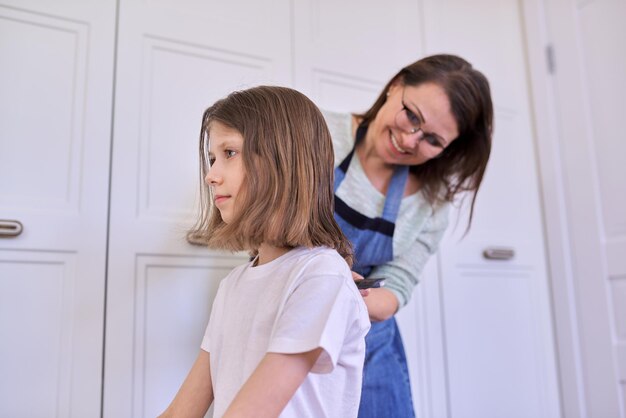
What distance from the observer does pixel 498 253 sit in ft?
6.10

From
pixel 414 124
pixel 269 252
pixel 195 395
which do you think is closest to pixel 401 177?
pixel 414 124

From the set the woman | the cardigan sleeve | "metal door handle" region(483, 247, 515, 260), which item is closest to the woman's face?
the woman

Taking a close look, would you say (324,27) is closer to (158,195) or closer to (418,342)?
(158,195)

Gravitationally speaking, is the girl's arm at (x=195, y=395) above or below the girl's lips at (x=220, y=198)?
below

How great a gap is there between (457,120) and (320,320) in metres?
0.67

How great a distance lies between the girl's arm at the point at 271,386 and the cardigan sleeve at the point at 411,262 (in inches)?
20.7

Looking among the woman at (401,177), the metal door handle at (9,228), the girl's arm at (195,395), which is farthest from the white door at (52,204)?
the woman at (401,177)

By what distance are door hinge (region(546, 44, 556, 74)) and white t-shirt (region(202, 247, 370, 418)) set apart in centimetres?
150

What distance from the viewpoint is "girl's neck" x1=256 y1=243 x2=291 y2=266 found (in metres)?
0.85

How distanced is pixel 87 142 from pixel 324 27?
0.72 metres

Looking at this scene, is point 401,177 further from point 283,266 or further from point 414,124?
point 283,266

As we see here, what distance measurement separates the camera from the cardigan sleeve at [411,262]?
1.22m

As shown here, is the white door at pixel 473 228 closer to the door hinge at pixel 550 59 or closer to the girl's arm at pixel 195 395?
the door hinge at pixel 550 59

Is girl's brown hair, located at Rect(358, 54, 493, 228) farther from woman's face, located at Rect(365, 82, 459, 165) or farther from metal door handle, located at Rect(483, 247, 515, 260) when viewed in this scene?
metal door handle, located at Rect(483, 247, 515, 260)
